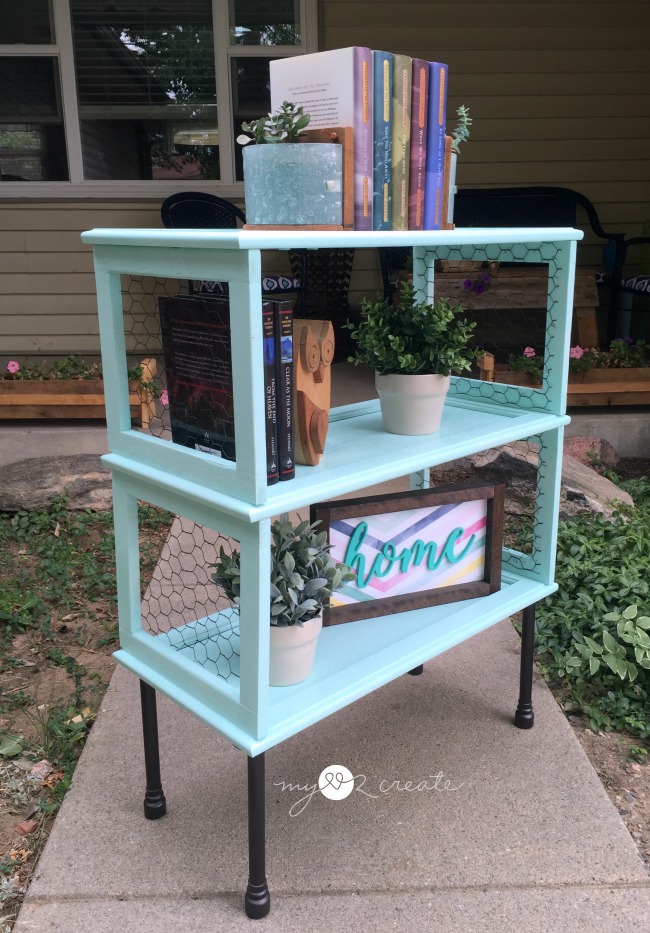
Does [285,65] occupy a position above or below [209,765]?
above

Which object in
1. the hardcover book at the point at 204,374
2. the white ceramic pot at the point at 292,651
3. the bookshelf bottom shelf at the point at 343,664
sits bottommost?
the bookshelf bottom shelf at the point at 343,664

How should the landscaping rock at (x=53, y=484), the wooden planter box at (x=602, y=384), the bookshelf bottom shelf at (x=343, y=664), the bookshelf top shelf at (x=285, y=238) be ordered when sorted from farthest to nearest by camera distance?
the wooden planter box at (x=602, y=384) < the landscaping rock at (x=53, y=484) < the bookshelf bottom shelf at (x=343, y=664) < the bookshelf top shelf at (x=285, y=238)

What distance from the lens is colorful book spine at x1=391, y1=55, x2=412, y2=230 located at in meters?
1.37

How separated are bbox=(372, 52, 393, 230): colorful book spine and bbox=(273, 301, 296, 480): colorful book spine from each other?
0.84ft

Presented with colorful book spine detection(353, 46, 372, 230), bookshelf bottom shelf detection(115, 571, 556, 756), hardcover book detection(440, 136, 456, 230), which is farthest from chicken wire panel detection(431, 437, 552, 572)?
colorful book spine detection(353, 46, 372, 230)

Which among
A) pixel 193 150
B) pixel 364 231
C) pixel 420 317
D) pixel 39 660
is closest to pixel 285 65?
pixel 364 231

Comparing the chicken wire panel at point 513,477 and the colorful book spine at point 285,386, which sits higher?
the colorful book spine at point 285,386

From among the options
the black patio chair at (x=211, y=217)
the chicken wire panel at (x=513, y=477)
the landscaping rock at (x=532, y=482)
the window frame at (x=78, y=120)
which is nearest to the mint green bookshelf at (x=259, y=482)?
the chicken wire panel at (x=513, y=477)

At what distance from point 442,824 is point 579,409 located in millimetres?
2769

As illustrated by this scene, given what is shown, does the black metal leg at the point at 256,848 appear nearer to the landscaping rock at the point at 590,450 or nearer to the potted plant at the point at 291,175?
the potted plant at the point at 291,175

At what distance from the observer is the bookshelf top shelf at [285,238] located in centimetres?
113

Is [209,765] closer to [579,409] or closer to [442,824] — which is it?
[442,824]

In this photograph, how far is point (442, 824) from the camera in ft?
5.48

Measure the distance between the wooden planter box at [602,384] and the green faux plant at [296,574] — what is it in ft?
8.38
